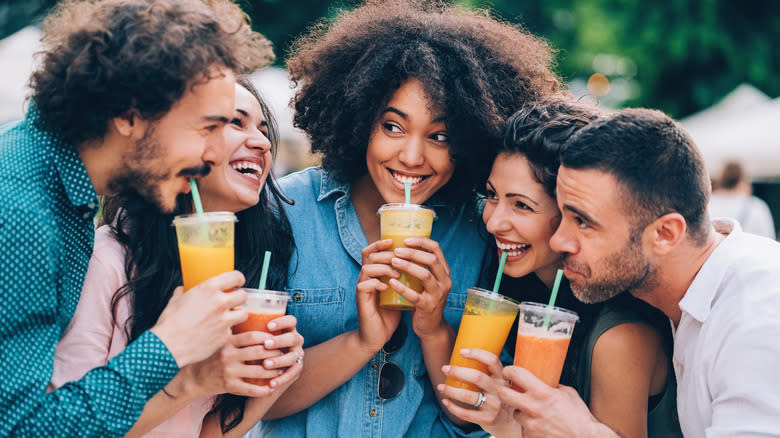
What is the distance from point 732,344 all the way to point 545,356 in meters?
0.62

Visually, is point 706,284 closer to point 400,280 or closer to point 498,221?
point 498,221

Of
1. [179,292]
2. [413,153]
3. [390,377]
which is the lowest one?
[390,377]

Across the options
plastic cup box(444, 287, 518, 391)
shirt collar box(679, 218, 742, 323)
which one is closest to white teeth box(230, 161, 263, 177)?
plastic cup box(444, 287, 518, 391)

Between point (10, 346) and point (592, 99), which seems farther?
point (592, 99)

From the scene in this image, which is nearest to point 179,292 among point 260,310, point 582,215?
point 260,310

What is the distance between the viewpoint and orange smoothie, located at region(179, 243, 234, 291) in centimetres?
224

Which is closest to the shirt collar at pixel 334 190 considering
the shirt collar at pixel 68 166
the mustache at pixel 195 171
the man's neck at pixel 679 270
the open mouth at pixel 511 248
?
the open mouth at pixel 511 248

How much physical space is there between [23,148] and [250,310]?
88cm

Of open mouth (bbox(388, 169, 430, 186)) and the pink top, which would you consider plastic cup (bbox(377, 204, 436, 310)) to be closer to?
open mouth (bbox(388, 169, 430, 186))

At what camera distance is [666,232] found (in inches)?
98.6

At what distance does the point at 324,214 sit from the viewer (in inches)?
120

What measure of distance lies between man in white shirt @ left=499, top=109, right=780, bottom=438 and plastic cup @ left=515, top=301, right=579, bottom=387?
6cm

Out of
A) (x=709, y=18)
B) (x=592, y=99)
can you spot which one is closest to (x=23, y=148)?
(x=592, y=99)

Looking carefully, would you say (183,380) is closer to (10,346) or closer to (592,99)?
(10,346)
